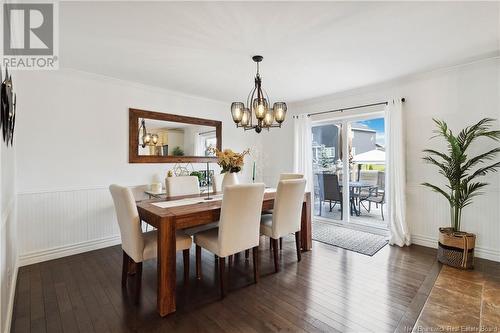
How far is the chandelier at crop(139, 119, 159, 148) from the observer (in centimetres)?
381

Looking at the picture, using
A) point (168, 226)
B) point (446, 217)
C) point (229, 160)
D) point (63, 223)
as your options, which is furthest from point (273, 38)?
point (63, 223)

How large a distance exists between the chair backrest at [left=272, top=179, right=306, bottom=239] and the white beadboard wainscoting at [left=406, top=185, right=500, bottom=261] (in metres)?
1.92

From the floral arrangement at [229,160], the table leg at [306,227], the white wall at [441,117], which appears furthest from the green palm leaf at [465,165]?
the floral arrangement at [229,160]

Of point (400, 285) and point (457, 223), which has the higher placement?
point (457, 223)

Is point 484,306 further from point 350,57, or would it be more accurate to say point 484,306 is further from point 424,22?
point 350,57

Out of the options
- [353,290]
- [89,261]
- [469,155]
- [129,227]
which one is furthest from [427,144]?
[89,261]

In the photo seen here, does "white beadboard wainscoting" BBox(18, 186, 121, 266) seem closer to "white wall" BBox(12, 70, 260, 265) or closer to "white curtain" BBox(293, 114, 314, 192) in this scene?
"white wall" BBox(12, 70, 260, 265)

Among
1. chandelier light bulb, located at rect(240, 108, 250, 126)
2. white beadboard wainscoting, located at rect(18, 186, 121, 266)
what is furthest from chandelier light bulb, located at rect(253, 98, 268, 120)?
white beadboard wainscoting, located at rect(18, 186, 121, 266)

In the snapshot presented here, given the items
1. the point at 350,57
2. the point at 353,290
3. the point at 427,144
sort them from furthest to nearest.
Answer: the point at 427,144 → the point at 350,57 → the point at 353,290

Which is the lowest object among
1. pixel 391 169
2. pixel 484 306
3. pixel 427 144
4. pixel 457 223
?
pixel 484 306

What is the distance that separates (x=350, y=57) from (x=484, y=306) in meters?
2.71

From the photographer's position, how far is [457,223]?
2934mm

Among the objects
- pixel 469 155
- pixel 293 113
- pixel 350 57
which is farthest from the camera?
pixel 293 113

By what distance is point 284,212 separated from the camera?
109 inches
